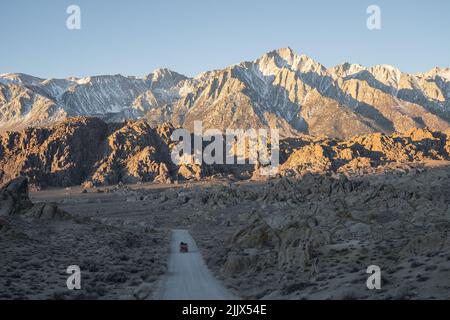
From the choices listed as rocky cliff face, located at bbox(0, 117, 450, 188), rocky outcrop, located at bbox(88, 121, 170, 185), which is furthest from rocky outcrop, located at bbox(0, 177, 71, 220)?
rocky outcrop, located at bbox(88, 121, 170, 185)

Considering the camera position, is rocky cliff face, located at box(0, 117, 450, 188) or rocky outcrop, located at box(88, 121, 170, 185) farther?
rocky outcrop, located at box(88, 121, 170, 185)

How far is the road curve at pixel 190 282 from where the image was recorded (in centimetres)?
2430

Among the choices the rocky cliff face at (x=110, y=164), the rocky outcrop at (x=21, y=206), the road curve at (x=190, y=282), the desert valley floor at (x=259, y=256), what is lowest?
the road curve at (x=190, y=282)

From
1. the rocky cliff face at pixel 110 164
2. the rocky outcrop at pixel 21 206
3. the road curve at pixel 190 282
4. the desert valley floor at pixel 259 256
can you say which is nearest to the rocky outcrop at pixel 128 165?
the rocky cliff face at pixel 110 164

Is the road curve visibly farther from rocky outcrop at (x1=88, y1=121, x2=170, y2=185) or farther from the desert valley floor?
rocky outcrop at (x1=88, y1=121, x2=170, y2=185)

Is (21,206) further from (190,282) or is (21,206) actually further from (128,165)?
(128,165)

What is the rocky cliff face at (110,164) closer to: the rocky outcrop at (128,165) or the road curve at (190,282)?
the rocky outcrop at (128,165)

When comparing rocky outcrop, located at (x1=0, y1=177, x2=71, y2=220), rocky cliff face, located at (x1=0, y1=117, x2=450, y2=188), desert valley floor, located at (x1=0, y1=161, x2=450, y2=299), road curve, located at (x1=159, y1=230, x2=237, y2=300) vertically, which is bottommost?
road curve, located at (x1=159, y1=230, x2=237, y2=300)

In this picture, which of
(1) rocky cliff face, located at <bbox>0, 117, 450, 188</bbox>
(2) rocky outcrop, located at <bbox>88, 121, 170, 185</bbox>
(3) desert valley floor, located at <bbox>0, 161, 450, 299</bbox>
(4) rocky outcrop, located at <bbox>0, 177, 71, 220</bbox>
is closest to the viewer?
(3) desert valley floor, located at <bbox>0, 161, 450, 299</bbox>

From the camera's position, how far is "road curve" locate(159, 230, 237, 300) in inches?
957

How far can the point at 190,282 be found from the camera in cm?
2853

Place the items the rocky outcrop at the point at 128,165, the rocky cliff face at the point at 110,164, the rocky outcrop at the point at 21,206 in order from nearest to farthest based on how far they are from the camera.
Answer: the rocky outcrop at the point at 21,206 < the rocky cliff face at the point at 110,164 < the rocky outcrop at the point at 128,165
